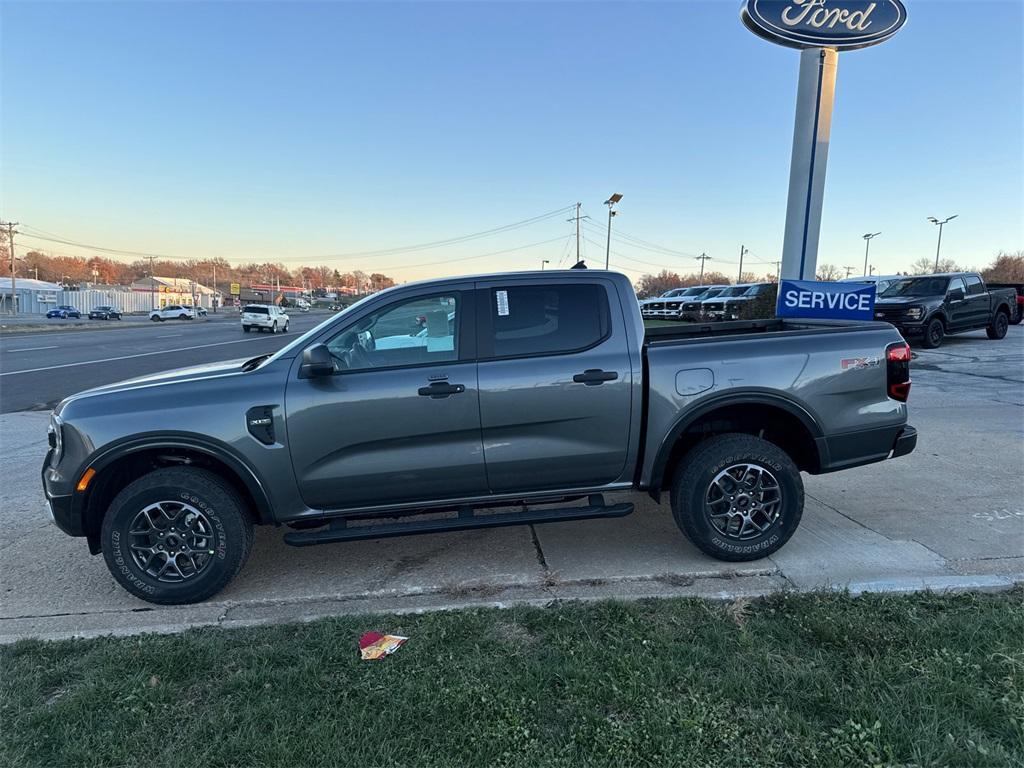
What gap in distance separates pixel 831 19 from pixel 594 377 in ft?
25.2

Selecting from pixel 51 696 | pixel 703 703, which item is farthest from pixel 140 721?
pixel 703 703

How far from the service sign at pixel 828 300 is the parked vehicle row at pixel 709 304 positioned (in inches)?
520

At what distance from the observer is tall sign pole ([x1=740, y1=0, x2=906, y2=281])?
8.09 meters

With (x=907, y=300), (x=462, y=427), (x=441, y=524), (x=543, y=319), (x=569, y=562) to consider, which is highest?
(x=907, y=300)

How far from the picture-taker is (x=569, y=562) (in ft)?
13.2

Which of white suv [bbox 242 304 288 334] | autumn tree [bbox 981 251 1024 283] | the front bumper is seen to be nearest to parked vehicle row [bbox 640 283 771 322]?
the front bumper

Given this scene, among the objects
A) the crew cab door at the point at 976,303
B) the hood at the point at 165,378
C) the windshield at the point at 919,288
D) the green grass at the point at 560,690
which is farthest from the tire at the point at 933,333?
the hood at the point at 165,378

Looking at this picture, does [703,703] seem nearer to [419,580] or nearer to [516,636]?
[516,636]

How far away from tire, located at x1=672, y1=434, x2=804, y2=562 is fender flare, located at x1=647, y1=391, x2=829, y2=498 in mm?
158

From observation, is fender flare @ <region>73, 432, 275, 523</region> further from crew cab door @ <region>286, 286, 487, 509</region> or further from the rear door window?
the rear door window

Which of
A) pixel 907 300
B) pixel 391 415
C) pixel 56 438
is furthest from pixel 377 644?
pixel 907 300

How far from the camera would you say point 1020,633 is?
2.90m

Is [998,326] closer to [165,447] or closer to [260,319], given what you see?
[165,447]

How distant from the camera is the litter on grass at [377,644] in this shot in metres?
2.90
